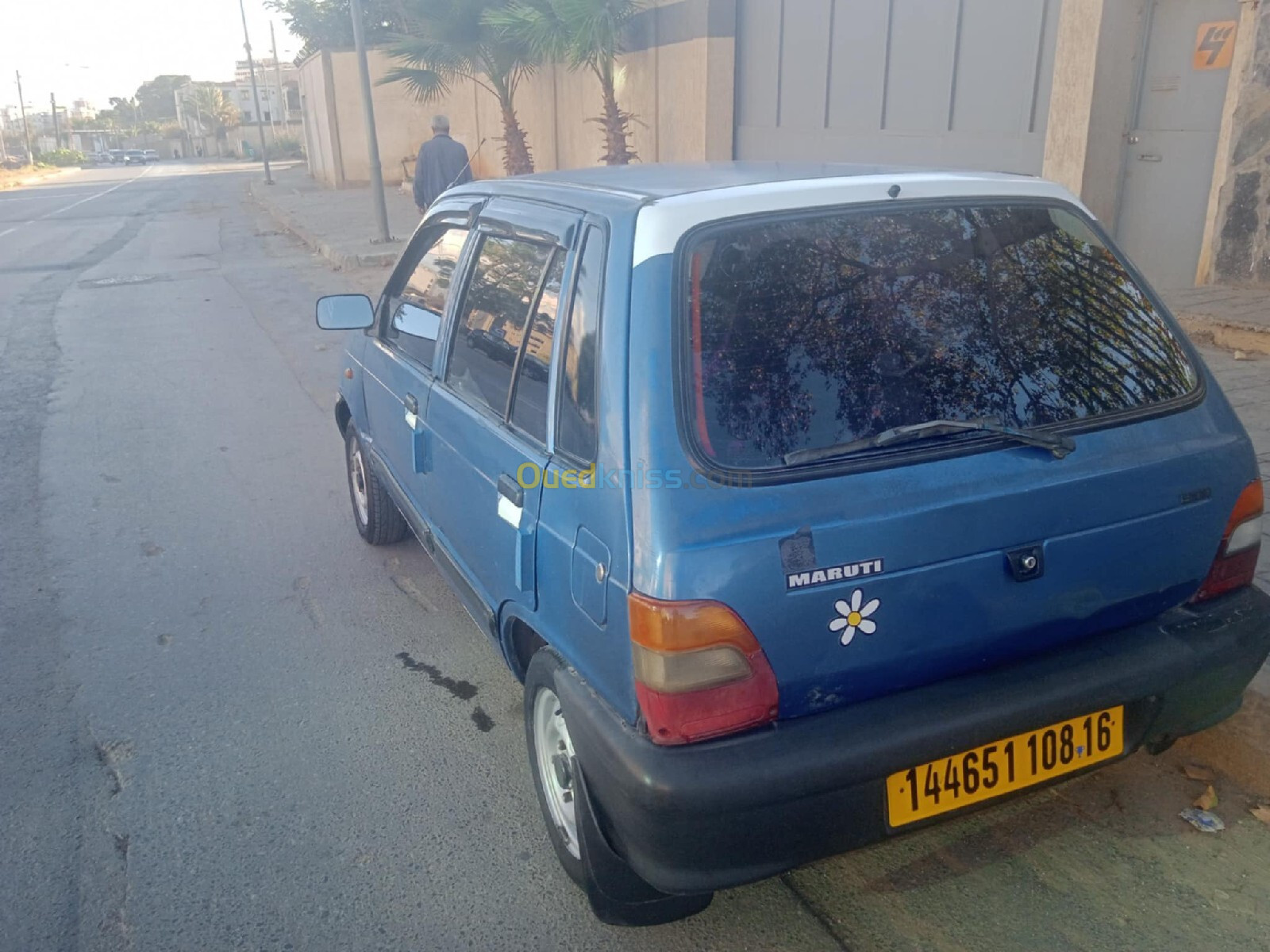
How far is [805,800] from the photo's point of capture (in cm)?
213

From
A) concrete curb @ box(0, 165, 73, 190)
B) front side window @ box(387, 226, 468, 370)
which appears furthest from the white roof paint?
concrete curb @ box(0, 165, 73, 190)

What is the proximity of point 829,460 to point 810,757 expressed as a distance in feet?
2.05

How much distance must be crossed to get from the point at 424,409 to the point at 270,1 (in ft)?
150

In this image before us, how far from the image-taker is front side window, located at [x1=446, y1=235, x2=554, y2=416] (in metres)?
→ 2.88

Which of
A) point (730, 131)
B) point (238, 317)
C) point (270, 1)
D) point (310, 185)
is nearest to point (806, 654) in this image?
point (238, 317)

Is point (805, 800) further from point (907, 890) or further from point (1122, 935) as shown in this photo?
point (1122, 935)

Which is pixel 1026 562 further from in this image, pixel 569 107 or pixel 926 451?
pixel 569 107

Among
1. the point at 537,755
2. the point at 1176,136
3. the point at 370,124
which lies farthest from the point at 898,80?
the point at 537,755

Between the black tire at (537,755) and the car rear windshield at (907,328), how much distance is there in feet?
2.54

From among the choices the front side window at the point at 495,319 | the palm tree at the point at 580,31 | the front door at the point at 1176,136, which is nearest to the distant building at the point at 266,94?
the palm tree at the point at 580,31

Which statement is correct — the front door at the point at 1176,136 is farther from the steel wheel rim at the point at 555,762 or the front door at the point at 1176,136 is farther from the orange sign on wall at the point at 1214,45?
the steel wheel rim at the point at 555,762

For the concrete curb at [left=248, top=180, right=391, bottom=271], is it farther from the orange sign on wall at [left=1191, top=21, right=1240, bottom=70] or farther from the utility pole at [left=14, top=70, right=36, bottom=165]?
the utility pole at [left=14, top=70, right=36, bottom=165]

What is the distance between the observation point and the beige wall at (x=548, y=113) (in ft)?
45.9

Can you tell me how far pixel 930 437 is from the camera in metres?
2.31
